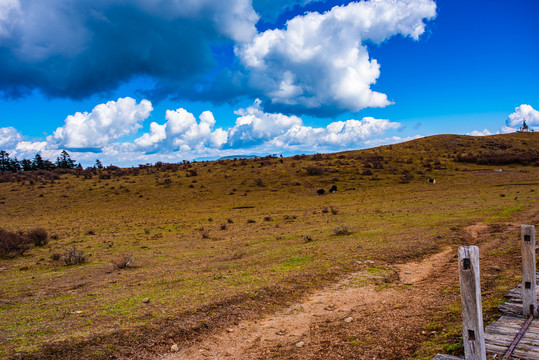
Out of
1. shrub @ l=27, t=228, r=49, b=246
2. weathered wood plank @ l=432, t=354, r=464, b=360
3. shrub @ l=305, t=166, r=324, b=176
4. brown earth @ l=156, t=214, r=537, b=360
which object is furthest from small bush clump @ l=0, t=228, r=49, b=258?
shrub @ l=305, t=166, r=324, b=176

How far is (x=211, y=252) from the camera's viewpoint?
1791 centimetres

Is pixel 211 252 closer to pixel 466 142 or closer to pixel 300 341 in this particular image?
pixel 300 341

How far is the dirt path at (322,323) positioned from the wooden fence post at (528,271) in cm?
205

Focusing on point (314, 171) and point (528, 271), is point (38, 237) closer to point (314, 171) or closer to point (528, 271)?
point (528, 271)

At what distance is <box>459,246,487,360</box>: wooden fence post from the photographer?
157 inches

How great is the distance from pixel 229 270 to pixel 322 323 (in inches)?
236

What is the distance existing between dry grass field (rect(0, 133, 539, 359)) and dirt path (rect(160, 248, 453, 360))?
0.24 ft

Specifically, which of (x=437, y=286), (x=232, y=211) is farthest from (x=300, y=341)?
(x=232, y=211)

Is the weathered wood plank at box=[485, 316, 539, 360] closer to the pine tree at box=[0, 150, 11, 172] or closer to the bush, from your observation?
the bush

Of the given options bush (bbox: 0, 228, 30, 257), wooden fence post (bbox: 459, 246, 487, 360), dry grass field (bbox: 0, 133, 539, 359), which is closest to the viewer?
wooden fence post (bbox: 459, 246, 487, 360)

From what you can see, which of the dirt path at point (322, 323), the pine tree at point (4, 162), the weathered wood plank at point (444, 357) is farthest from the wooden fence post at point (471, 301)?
the pine tree at point (4, 162)

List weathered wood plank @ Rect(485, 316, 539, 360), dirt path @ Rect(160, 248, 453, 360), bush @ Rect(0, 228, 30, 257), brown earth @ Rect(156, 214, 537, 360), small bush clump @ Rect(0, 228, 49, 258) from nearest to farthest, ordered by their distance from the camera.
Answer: weathered wood plank @ Rect(485, 316, 539, 360), brown earth @ Rect(156, 214, 537, 360), dirt path @ Rect(160, 248, 453, 360), bush @ Rect(0, 228, 30, 257), small bush clump @ Rect(0, 228, 49, 258)

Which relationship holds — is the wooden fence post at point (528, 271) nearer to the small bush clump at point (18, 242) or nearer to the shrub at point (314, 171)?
the small bush clump at point (18, 242)

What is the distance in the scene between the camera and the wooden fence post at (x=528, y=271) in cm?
609
